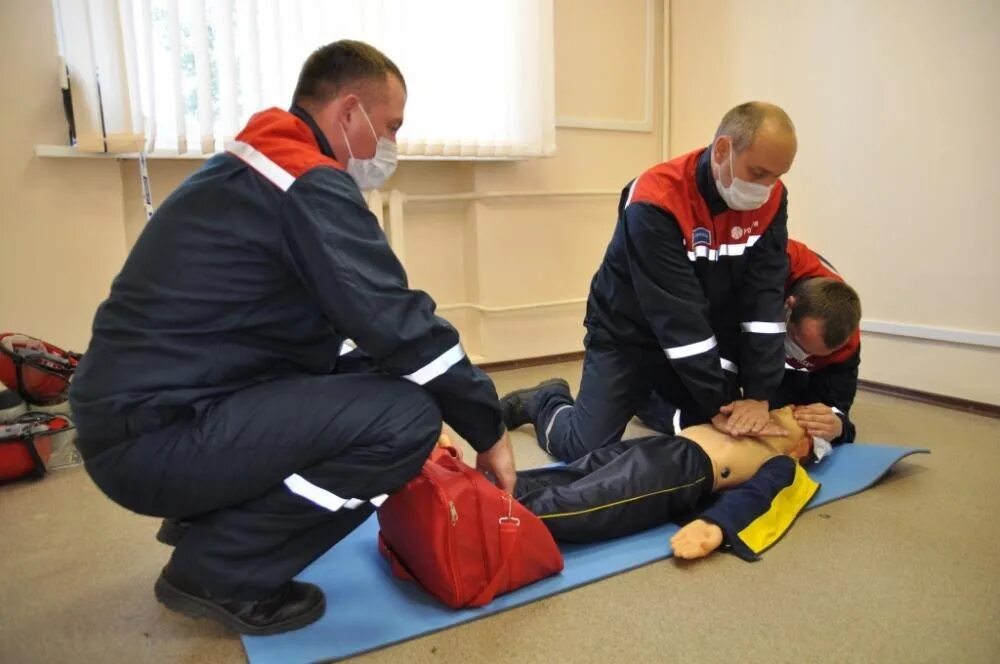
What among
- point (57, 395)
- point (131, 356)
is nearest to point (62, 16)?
point (57, 395)

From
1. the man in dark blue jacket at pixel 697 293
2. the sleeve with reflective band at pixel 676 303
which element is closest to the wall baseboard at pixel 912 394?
the man in dark blue jacket at pixel 697 293

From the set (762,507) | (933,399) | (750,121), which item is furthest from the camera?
(933,399)

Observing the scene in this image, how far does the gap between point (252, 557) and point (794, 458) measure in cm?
138

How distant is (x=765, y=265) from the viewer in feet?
6.52

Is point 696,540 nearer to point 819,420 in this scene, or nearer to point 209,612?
point 819,420

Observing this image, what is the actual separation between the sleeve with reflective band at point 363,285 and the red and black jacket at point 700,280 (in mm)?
779

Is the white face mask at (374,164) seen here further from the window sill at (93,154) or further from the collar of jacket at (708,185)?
the window sill at (93,154)

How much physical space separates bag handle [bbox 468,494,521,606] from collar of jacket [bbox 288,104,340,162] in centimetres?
73

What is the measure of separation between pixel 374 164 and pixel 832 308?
126 cm

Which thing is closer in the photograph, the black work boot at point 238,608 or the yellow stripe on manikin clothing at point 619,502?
the black work boot at point 238,608

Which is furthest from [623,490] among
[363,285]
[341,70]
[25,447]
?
[25,447]

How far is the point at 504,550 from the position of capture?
4.41ft

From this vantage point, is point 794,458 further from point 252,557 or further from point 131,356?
point 131,356

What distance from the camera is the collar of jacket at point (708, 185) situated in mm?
1902
